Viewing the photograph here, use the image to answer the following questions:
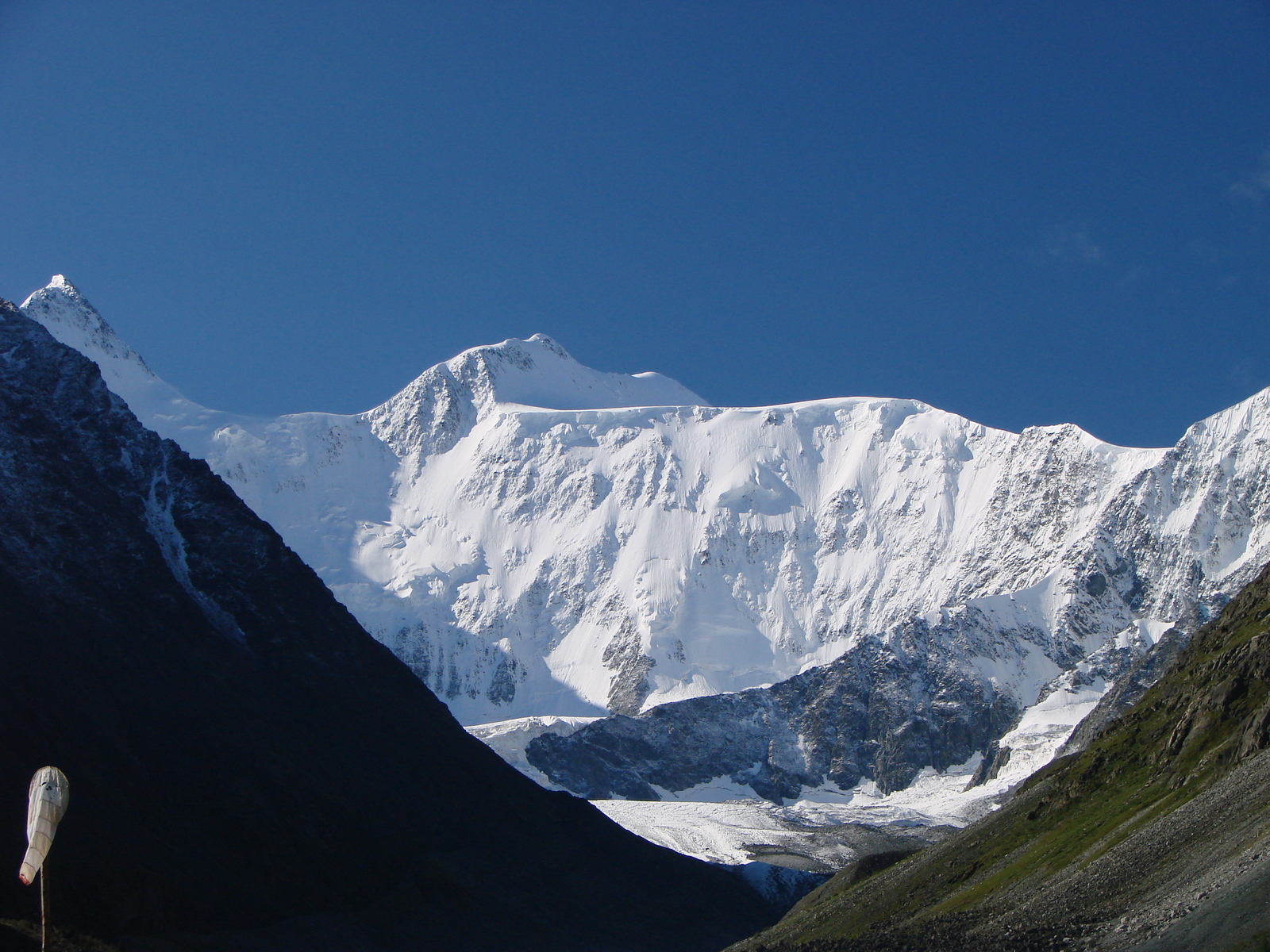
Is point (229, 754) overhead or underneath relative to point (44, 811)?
overhead

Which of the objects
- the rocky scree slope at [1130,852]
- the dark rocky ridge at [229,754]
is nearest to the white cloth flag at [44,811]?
the rocky scree slope at [1130,852]

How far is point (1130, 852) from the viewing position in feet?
243

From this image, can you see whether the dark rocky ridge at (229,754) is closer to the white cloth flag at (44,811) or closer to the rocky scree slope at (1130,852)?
the rocky scree slope at (1130,852)

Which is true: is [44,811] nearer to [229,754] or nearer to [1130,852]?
[1130,852]

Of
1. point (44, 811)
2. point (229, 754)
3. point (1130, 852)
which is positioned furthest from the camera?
point (229, 754)

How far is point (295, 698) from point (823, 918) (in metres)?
70.1

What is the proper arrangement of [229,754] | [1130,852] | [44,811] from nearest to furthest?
[44,811] < [1130,852] < [229,754]

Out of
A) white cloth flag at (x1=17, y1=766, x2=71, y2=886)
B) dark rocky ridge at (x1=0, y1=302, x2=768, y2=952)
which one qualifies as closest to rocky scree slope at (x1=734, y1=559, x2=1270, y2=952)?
dark rocky ridge at (x1=0, y1=302, x2=768, y2=952)

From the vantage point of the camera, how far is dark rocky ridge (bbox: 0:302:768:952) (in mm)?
117500

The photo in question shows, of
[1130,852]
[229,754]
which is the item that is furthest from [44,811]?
[229,754]

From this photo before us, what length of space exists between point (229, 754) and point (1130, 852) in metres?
90.3

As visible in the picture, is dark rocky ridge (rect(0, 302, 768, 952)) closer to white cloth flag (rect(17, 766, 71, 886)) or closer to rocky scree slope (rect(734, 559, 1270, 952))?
rocky scree slope (rect(734, 559, 1270, 952))

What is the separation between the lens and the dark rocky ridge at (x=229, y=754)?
4626 inches

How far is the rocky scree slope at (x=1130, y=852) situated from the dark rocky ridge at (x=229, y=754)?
118 feet
